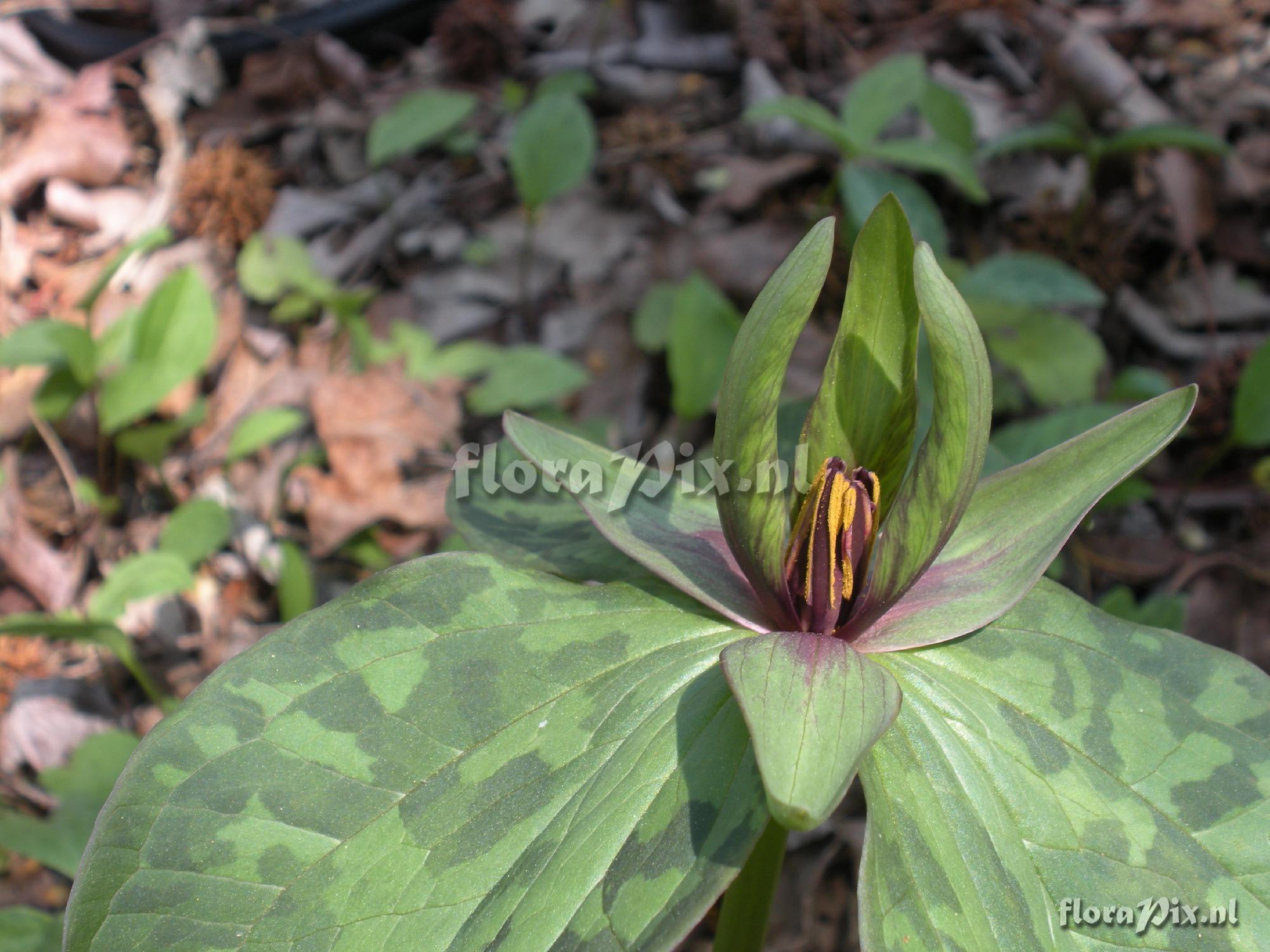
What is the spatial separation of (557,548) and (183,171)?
8.50ft

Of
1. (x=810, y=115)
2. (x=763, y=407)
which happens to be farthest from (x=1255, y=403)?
(x=763, y=407)

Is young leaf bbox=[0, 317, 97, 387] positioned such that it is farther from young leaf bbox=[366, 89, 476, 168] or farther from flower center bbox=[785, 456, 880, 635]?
flower center bbox=[785, 456, 880, 635]

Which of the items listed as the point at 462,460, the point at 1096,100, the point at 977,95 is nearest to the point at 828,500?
the point at 462,460

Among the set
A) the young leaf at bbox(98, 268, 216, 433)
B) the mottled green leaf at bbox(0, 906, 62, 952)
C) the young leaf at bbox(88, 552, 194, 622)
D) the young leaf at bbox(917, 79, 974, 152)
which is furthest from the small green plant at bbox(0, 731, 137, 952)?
the young leaf at bbox(917, 79, 974, 152)

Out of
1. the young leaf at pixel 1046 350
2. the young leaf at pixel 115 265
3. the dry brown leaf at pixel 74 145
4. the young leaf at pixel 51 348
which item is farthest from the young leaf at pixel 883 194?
the dry brown leaf at pixel 74 145

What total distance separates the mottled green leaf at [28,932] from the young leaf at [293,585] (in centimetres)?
69

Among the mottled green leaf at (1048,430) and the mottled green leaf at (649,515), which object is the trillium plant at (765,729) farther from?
the mottled green leaf at (1048,430)

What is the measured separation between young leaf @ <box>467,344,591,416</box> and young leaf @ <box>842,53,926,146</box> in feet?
2.80

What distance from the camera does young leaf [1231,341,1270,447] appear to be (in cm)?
197

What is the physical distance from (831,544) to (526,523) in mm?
418

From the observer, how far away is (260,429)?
2.41 m

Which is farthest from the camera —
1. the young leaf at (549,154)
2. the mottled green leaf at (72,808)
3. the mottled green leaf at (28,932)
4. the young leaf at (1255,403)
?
the young leaf at (549,154)

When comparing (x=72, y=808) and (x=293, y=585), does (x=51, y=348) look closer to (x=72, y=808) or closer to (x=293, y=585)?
(x=293, y=585)

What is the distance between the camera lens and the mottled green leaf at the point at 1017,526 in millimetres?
925
